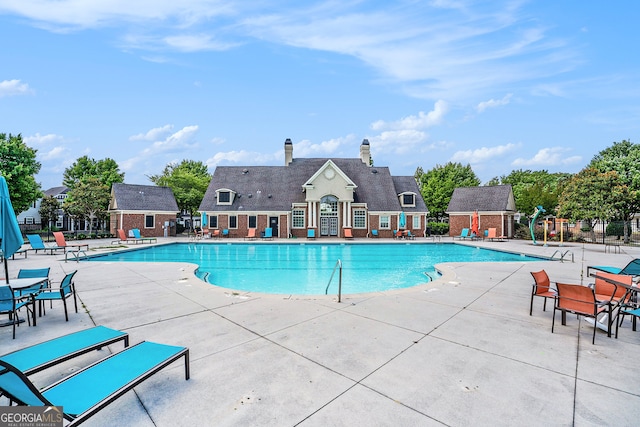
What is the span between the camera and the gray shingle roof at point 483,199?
3050 cm

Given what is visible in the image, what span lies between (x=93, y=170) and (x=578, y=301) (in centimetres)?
5322

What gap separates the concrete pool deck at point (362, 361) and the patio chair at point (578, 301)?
42 cm

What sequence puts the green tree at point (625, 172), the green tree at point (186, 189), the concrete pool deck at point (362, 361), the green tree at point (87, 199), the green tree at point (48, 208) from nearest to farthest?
the concrete pool deck at point (362, 361), the green tree at point (625, 172), the green tree at point (87, 199), the green tree at point (186, 189), the green tree at point (48, 208)

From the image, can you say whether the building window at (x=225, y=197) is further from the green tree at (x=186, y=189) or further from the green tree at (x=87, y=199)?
the green tree at (x=87, y=199)

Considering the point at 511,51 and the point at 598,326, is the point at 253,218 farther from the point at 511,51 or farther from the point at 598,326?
the point at 598,326

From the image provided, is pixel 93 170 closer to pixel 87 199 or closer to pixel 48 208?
pixel 48 208

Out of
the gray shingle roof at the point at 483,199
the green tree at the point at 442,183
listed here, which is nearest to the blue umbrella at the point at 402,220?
the gray shingle roof at the point at 483,199

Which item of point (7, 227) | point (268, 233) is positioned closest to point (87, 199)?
point (268, 233)

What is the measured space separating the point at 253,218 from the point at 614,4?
26.7 meters

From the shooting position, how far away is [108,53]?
14000 millimetres

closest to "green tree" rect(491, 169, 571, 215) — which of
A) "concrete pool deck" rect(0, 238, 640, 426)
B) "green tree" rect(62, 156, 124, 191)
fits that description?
"concrete pool deck" rect(0, 238, 640, 426)

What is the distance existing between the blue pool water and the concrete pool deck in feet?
13.0

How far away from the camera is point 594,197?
23641 mm

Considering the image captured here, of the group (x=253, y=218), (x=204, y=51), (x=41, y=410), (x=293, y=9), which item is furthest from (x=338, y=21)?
(x=253, y=218)
